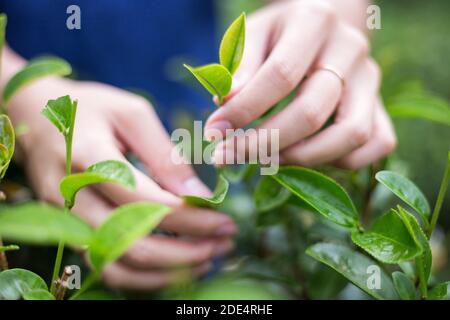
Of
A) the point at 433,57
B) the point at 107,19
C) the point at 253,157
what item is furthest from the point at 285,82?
the point at 433,57

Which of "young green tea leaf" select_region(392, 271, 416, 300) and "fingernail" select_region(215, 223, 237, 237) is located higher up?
"fingernail" select_region(215, 223, 237, 237)

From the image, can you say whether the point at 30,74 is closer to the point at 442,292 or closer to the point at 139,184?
the point at 139,184

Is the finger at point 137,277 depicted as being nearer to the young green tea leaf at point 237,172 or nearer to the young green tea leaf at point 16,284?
the young green tea leaf at point 237,172

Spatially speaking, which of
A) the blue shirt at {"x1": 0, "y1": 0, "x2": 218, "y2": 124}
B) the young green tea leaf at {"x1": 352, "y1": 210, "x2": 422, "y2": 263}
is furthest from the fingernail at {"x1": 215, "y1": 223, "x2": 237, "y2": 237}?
the blue shirt at {"x1": 0, "y1": 0, "x2": 218, "y2": 124}

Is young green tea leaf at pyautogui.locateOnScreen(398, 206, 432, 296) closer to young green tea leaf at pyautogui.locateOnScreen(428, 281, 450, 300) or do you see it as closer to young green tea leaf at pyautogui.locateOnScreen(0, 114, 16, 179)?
young green tea leaf at pyautogui.locateOnScreen(428, 281, 450, 300)

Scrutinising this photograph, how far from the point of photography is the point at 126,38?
4.46 ft

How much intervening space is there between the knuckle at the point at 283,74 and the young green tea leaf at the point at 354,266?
156mm

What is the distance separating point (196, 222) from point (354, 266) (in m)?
0.21

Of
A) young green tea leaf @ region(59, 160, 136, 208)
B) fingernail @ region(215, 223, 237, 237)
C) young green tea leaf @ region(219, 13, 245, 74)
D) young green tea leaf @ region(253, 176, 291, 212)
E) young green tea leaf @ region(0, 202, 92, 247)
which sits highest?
young green tea leaf @ region(219, 13, 245, 74)

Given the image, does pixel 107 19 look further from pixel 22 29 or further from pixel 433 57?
pixel 433 57

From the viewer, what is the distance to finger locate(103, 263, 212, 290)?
Result: 66 centimetres

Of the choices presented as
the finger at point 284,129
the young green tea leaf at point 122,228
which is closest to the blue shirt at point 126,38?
the finger at point 284,129

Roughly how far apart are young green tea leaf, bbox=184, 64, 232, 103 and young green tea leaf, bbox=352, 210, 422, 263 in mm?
160

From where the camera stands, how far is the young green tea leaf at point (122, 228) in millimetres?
310
